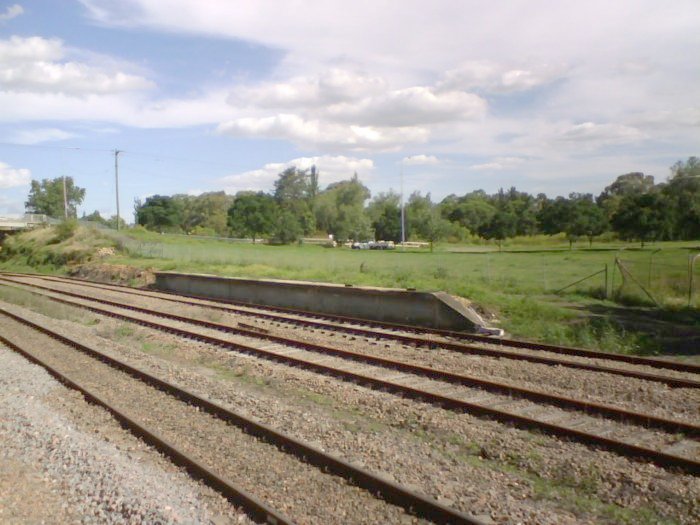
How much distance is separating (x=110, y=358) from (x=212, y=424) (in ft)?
18.8

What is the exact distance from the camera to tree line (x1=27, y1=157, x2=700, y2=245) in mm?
62781

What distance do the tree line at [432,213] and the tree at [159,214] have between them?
0.64ft

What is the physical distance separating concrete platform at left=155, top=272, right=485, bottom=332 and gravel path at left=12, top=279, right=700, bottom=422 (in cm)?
297

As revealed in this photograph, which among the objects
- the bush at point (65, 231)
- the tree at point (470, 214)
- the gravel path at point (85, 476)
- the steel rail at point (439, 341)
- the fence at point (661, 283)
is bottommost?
the steel rail at point (439, 341)

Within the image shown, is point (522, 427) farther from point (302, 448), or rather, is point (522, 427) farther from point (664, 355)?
point (664, 355)

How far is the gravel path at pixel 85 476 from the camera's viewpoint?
634 cm

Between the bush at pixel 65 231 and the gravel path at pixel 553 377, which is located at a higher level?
the bush at pixel 65 231

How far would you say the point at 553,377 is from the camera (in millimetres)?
11953

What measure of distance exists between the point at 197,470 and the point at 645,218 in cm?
6363

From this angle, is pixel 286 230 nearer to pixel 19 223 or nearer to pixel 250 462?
pixel 19 223

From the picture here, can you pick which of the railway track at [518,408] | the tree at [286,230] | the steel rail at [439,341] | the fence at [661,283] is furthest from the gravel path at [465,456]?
the tree at [286,230]

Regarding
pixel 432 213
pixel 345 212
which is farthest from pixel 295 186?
pixel 432 213

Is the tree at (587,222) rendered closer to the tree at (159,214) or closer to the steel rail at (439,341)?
the steel rail at (439,341)

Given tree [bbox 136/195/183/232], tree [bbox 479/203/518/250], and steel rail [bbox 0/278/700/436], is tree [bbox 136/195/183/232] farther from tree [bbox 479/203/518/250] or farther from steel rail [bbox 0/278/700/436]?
steel rail [bbox 0/278/700/436]
